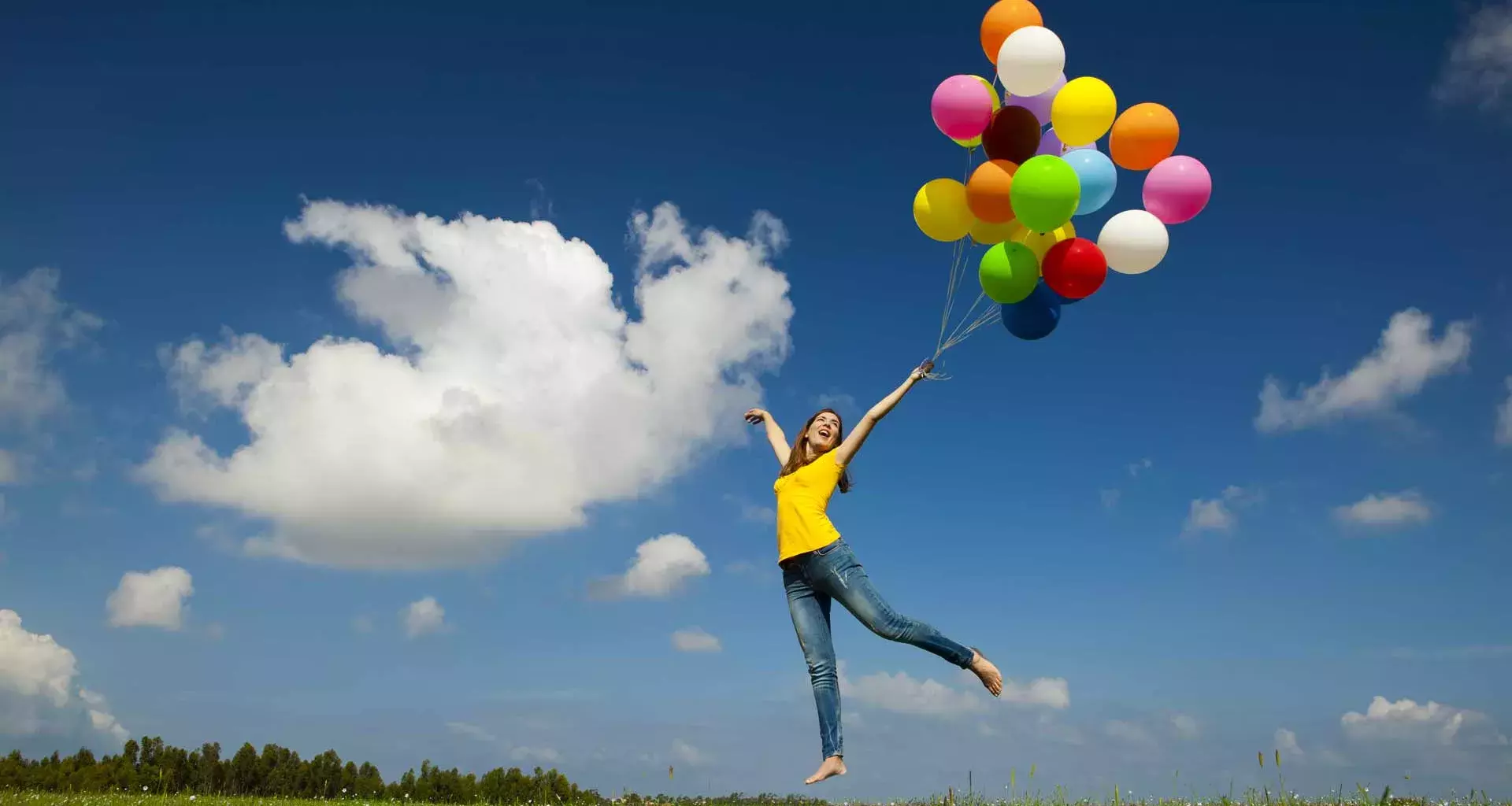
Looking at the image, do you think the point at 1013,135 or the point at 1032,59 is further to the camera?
the point at 1013,135

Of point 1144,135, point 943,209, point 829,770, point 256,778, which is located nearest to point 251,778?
point 256,778

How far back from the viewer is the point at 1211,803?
736 centimetres

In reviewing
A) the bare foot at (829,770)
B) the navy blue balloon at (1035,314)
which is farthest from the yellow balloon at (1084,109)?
the bare foot at (829,770)

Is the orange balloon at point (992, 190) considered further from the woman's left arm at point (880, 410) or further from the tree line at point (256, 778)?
the tree line at point (256, 778)

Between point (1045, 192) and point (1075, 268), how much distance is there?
87 cm

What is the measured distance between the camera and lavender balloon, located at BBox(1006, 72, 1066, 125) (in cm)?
850

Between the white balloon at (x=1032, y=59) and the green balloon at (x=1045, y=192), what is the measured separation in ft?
3.16

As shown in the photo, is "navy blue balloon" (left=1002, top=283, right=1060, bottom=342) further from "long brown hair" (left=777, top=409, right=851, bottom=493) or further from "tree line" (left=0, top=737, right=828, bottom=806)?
"tree line" (left=0, top=737, right=828, bottom=806)

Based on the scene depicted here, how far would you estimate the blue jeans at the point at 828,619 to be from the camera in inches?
278

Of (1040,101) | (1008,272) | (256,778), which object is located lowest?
(256,778)

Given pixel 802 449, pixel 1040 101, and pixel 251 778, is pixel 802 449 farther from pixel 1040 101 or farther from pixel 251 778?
pixel 251 778

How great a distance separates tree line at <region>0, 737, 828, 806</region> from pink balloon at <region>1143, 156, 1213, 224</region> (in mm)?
7727

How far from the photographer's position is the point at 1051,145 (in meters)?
8.62

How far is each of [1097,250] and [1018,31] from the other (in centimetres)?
202
